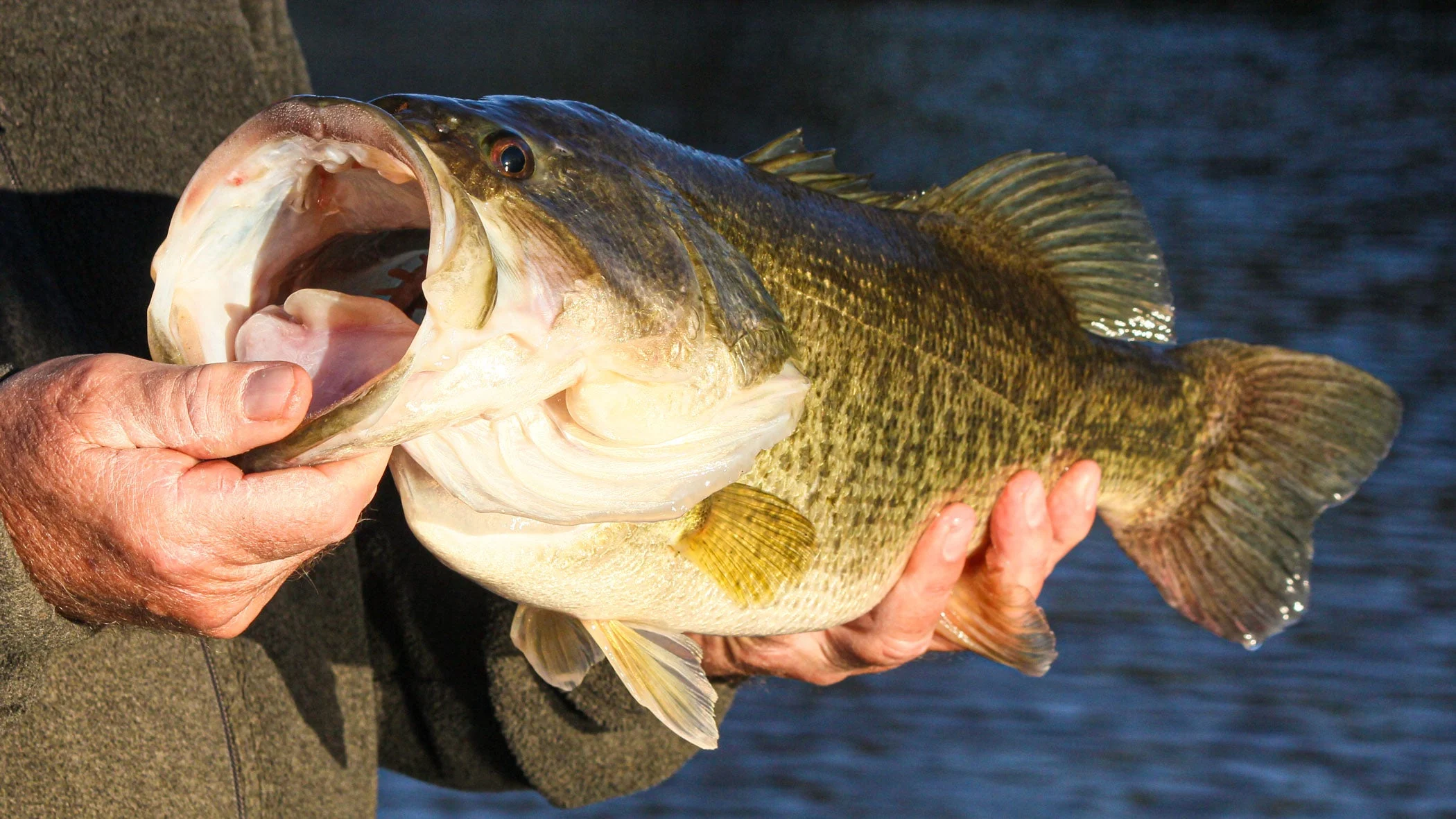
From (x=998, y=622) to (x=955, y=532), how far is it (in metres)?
0.36

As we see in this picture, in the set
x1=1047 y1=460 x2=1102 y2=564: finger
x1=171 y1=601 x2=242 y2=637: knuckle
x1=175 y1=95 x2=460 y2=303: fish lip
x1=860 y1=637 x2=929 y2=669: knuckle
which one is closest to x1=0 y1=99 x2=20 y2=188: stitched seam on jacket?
x1=175 y1=95 x2=460 y2=303: fish lip

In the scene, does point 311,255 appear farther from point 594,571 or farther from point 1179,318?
point 1179,318

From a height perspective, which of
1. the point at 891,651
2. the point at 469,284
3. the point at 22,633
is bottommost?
the point at 891,651

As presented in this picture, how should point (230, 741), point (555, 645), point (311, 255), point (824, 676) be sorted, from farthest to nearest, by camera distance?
point (824, 676), point (555, 645), point (230, 741), point (311, 255)

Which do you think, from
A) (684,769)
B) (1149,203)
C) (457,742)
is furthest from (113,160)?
(1149,203)

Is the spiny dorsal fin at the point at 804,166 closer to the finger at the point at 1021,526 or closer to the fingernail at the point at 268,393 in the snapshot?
the finger at the point at 1021,526

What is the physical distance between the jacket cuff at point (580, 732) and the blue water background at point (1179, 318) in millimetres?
763

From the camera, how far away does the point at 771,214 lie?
1.98m

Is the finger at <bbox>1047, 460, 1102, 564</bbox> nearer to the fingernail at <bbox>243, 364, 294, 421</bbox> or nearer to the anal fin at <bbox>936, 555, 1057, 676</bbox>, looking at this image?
the anal fin at <bbox>936, 555, 1057, 676</bbox>

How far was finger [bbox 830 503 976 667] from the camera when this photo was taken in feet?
7.60

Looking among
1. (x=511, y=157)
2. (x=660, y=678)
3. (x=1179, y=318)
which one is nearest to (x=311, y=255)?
(x=511, y=157)

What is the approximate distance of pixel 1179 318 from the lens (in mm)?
9742

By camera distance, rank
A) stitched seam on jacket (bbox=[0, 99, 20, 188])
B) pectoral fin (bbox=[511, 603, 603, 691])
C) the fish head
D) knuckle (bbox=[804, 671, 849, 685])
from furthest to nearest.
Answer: knuckle (bbox=[804, 671, 849, 685])
pectoral fin (bbox=[511, 603, 603, 691])
stitched seam on jacket (bbox=[0, 99, 20, 188])
the fish head

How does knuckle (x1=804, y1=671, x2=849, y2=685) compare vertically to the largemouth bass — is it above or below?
below
